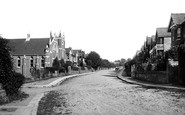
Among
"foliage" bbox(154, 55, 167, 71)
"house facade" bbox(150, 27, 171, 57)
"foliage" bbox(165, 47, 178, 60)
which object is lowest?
"foliage" bbox(154, 55, 167, 71)

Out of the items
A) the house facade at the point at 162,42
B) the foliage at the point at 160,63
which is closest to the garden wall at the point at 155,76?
the foliage at the point at 160,63

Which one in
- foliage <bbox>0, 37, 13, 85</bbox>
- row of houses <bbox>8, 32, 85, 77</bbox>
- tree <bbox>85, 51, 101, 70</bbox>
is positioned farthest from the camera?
tree <bbox>85, 51, 101, 70</bbox>

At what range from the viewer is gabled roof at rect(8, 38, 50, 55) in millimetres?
54369

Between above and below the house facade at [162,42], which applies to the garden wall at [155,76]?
below

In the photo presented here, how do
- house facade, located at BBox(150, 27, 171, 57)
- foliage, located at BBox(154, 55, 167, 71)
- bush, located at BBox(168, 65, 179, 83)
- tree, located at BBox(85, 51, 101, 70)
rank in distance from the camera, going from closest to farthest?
bush, located at BBox(168, 65, 179, 83) < foliage, located at BBox(154, 55, 167, 71) < house facade, located at BBox(150, 27, 171, 57) < tree, located at BBox(85, 51, 101, 70)

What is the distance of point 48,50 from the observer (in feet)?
179

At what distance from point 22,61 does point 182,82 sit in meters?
43.9

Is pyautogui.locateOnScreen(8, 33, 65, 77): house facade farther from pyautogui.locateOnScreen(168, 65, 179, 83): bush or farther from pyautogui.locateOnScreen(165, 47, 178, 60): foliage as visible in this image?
pyautogui.locateOnScreen(168, 65, 179, 83): bush

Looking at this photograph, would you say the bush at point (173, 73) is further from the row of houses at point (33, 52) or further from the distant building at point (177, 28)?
the row of houses at point (33, 52)

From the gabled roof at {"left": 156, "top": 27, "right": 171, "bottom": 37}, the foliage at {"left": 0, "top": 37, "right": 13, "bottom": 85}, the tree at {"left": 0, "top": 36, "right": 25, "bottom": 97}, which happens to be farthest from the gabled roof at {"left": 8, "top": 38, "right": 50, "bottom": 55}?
the foliage at {"left": 0, "top": 37, "right": 13, "bottom": 85}

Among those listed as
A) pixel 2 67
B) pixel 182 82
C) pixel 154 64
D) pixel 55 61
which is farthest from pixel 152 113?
pixel 55 61

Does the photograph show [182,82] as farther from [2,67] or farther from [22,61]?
[22,61]

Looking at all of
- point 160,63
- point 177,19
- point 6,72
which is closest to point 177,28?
point 177,19

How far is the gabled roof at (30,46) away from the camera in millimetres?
54369
